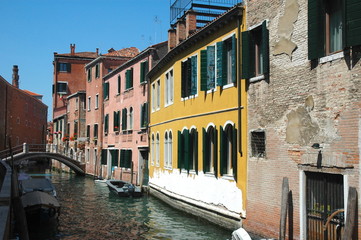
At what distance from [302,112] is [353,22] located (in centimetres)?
208

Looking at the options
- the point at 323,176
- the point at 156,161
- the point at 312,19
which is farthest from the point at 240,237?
the point at 156,161

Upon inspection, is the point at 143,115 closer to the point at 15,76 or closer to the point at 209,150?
the point at 209,150

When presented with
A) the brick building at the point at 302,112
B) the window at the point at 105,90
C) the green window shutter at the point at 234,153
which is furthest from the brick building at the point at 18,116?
the brick building at the point at 302,112

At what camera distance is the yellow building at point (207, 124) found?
1164 centimetres

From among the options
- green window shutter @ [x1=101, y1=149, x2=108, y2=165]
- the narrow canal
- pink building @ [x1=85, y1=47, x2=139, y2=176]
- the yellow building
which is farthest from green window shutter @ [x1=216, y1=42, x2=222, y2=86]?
pink building @ [x1=85, y1=47, x2=139, y2=176]

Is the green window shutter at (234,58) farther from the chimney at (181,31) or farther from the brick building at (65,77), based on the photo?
the brick building at (65,77)

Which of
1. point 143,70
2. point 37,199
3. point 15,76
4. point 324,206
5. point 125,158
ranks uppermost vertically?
point 15,76

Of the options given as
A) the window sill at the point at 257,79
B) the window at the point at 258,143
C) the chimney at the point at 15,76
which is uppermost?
the chimney at the point at 15,76

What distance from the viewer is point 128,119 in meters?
27.1

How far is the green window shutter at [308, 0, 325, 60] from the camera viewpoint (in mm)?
8375

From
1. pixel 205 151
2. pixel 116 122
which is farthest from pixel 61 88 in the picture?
pixel 205 151

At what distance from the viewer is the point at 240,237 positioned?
886 cm

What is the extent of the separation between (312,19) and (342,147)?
2.40 meters

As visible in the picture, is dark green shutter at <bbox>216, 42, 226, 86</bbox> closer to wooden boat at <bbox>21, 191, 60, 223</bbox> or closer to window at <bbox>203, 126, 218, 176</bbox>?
window at <bbox>203, 126, 218, 176</bbox>
